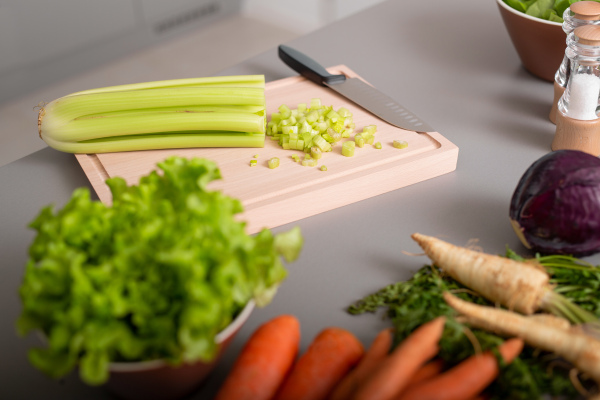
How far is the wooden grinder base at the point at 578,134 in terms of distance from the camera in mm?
1458

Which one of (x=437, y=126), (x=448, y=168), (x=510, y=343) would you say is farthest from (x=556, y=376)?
(x=437, y=126)

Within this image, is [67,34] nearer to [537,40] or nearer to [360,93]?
[360,93]

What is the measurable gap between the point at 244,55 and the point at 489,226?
325 cm

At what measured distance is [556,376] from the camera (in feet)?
3.16

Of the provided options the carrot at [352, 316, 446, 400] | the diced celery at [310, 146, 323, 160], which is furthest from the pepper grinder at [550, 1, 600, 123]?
the carrot at [352, 316, 446, 400]

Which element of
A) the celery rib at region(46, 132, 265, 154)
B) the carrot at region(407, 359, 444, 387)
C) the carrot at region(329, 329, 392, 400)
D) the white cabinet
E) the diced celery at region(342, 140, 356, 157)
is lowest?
the white cabinet

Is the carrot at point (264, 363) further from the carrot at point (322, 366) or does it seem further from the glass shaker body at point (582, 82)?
the glass shaker body at point (582, 82)

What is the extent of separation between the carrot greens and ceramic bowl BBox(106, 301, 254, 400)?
1.03ft

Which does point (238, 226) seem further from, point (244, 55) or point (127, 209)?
point (244, 55)

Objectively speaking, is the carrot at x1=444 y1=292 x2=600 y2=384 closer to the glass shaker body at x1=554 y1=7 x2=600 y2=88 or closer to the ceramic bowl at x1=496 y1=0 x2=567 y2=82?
the glass shaker body at x1=554 y1=7 x2=600 y2=88

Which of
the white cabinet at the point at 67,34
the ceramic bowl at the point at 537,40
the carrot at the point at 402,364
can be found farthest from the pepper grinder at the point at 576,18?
the white cabinet at the point at 67,34

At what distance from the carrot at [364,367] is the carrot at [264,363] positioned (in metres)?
0.10

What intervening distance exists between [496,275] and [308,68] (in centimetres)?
95

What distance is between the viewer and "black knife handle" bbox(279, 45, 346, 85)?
1.78 meters
